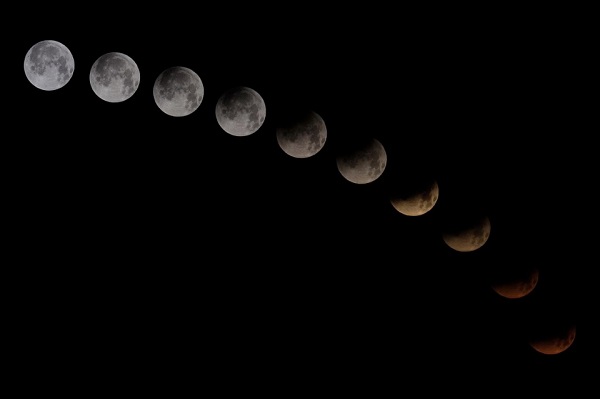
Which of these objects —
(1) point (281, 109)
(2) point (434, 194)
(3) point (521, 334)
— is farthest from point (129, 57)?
(3) point (521, 334)

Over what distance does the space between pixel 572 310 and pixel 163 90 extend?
290 cm

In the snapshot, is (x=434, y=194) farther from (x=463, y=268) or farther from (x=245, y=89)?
(x=245, y=89)

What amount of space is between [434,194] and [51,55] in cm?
259

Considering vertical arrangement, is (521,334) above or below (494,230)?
below

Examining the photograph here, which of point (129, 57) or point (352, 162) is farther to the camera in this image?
point (129, 57)

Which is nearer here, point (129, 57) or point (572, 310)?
point (572, 310)

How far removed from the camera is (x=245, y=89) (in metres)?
4.11

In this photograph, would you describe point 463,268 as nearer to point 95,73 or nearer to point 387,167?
point 387,167

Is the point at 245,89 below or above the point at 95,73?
above

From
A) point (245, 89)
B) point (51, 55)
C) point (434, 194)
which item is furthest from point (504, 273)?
point (51, 55)

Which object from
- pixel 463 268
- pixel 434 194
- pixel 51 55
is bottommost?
pixel 51 55

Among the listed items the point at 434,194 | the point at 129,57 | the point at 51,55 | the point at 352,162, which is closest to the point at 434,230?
the point at 434,194

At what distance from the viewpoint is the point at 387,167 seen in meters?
4.07

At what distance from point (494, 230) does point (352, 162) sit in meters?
1.01
